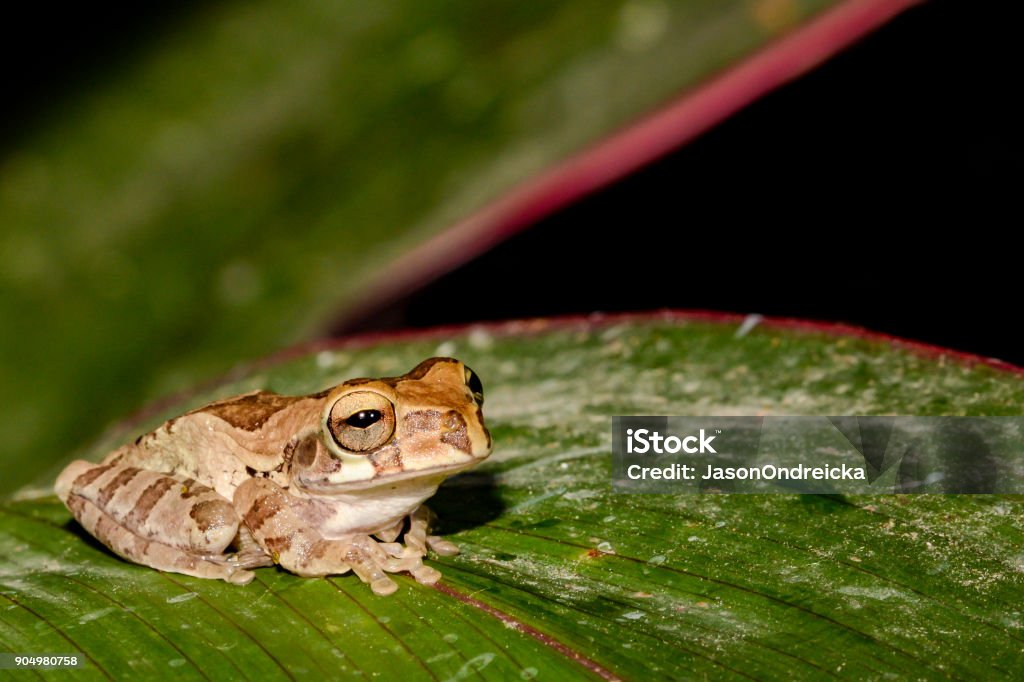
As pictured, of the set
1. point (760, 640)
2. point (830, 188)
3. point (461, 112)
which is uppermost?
point (461, 112)

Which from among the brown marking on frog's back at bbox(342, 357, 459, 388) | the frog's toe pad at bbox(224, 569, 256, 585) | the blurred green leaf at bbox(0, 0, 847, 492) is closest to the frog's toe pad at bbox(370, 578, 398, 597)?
the frog's toe pad at bbox(224, 569, 256, 585)

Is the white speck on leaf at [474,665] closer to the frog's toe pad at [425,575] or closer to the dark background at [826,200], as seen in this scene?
the frog's toe pad at [425,575]

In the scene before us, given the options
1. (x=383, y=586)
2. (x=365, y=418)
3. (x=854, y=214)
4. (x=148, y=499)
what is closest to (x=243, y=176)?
(x=148, y=499)

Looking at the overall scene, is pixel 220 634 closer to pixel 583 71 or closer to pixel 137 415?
pixel 137 415

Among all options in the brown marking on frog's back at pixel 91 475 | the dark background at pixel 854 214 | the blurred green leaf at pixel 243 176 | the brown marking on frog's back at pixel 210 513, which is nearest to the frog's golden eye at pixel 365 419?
the brown marking on frog's back at pixel 210 513

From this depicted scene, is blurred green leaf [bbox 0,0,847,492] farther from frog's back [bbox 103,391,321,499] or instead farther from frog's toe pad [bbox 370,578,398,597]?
frog's toe pad [bbox 370,578,398,597]

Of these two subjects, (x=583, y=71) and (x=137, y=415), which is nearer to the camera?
(x=137, y=415)

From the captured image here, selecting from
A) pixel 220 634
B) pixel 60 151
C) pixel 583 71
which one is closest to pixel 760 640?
pixel 220 634
